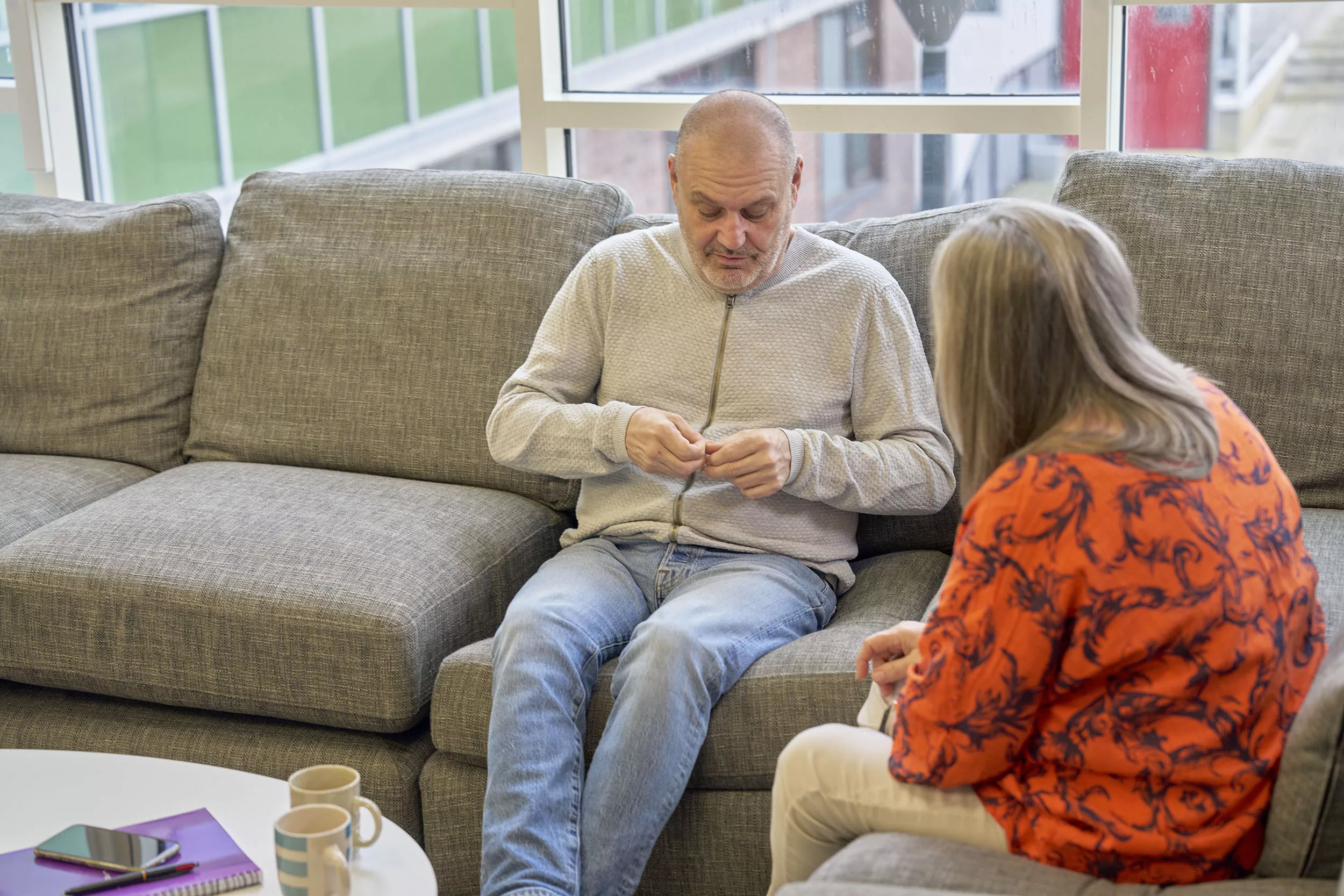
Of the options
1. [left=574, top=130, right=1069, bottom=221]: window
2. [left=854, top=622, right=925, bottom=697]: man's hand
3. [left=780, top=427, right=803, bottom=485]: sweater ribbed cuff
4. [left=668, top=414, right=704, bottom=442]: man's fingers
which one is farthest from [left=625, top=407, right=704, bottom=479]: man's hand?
[left=574, top=130, right=1069, bottom=221]: window

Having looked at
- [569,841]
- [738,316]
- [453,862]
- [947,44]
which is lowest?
[453,862]

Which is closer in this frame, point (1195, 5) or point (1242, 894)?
point (1242, 894)

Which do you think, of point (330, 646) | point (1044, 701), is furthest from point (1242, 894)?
point (330, 646)

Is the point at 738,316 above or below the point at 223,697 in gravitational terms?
above

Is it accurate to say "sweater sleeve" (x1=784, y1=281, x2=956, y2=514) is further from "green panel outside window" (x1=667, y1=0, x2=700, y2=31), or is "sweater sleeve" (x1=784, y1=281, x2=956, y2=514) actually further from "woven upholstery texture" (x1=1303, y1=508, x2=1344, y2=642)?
"green panel outside window" (x1=667, y1=0, x2=700, y2=31)

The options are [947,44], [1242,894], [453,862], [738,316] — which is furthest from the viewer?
[947,44]

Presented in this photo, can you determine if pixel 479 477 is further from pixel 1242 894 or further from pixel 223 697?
pixel 1242 894

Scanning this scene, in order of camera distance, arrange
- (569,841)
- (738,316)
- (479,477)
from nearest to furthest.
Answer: (569,841), (738,316), (479,477)

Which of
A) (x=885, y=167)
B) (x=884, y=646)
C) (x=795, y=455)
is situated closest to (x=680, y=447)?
(x=795, y=455)

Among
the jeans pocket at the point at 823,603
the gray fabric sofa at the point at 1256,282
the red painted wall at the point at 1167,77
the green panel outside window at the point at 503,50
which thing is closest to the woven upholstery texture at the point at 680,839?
the jeans pocket at the point at 823,603

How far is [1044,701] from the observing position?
1.30 meters

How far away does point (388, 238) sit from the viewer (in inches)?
103

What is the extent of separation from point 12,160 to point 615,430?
245 centimetres

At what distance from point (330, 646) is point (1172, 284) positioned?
1.40 m
